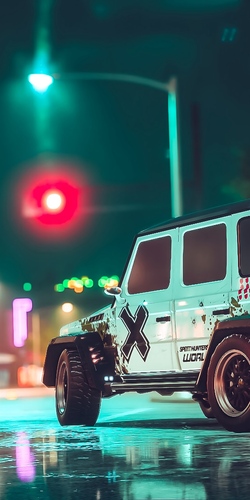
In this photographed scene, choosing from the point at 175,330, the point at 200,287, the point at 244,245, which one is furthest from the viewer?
the point at 175,330

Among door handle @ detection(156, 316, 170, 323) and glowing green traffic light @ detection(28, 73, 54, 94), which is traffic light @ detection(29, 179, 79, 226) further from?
door handle @ detection(156, 316, 170, 323)

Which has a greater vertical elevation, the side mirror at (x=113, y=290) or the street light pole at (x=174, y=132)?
the street light pole at (x=174, y=132)

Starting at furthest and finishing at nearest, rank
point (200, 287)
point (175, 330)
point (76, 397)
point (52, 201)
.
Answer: point (52, 201), point (76, 397), point (175, 330), point (200, 287)

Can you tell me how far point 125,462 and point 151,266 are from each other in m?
4.19

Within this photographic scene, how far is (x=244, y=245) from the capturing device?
1183 cm

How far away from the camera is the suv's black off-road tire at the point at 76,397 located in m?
13.4

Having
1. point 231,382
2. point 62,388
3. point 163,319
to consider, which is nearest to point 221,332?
point 231,382

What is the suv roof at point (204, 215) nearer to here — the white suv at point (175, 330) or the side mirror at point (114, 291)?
the white suv at point (175, 330)

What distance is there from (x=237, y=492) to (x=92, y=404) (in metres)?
6.18

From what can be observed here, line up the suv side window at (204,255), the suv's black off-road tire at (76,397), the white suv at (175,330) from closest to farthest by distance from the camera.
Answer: the white suv at (175,330), the suv side window at (204,255), the suv's black off-road tire at (76,397)

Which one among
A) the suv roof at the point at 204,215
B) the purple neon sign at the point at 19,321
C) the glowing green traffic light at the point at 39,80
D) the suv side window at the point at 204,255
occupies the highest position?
the purple neon sign at the point at 19,321

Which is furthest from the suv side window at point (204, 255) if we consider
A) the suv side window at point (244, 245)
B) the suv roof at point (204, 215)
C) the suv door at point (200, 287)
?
the suv side window at point (244, 245)

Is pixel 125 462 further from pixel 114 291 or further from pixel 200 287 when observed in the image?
pixel 114 291

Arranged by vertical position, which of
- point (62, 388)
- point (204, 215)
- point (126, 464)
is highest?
point (204, 215)
